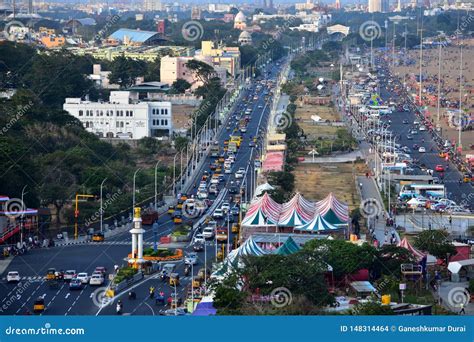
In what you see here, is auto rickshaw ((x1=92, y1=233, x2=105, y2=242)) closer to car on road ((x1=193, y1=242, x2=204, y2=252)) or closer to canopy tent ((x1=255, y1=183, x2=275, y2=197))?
car on road ((x1=193, y1=242, x2=204, y2=252))

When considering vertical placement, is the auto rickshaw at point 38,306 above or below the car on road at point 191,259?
above

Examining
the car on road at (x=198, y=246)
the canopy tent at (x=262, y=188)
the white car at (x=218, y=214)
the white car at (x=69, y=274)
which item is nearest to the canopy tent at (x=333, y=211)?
the car on road at (x=198, y=246)

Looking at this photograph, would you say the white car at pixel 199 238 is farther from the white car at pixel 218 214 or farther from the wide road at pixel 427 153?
the wide road at pixel 427 153

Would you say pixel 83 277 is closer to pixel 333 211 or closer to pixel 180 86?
pixel 333 211

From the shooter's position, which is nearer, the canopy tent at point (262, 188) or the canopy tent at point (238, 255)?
the canopy tent at point (238, 255)

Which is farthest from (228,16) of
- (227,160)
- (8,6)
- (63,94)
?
(227,160)

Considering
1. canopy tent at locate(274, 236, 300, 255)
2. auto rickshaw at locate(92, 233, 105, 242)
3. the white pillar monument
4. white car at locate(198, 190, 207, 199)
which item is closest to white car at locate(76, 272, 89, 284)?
the white pillar monument
